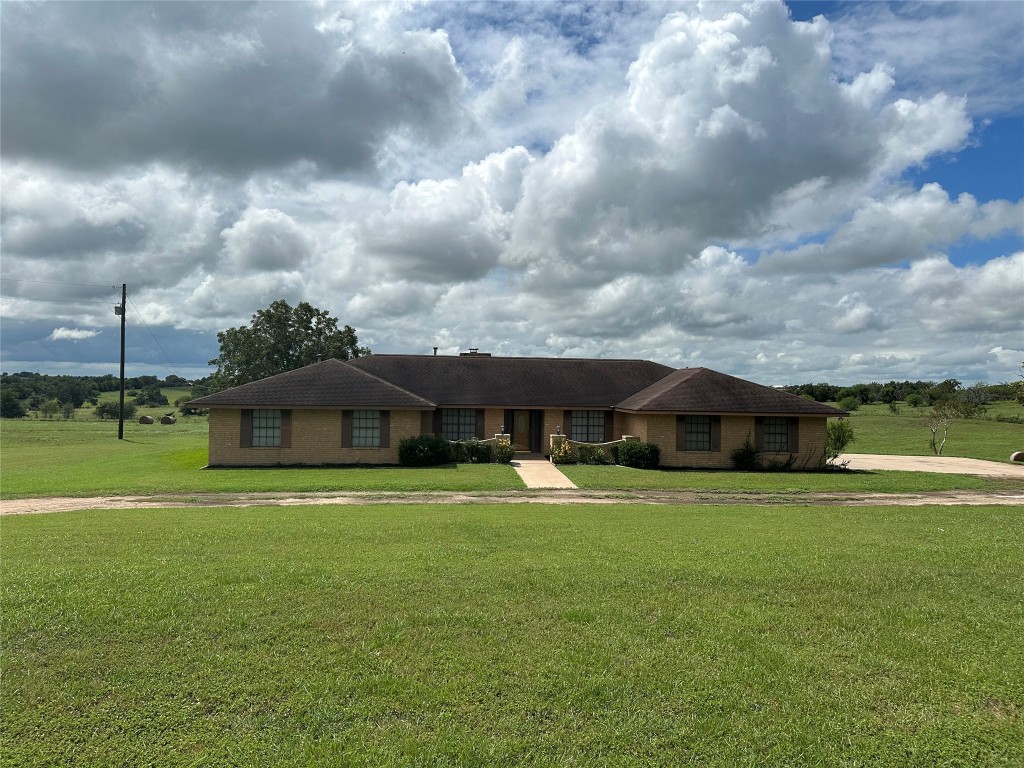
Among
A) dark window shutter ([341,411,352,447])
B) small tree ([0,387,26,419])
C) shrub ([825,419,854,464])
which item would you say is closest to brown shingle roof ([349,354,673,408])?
dark window shutter ([341,411,352,447])

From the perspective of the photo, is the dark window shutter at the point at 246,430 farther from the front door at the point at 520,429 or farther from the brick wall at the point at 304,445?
the front door at the point at 520,429

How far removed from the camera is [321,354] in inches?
1887

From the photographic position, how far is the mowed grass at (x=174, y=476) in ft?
58.7

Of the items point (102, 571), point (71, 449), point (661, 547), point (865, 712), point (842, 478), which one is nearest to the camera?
point (865, 712)

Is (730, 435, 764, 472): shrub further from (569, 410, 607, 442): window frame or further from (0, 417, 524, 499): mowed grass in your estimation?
(0, 417, 524, 499): mowed grass

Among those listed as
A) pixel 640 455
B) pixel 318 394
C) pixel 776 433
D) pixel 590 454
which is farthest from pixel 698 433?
pixel 318 394

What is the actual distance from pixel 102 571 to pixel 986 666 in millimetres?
9460

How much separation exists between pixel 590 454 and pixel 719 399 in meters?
5.97

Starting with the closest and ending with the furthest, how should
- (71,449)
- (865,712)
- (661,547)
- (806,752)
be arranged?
(806,752) → (865,712) → (661,547) → (71,449)

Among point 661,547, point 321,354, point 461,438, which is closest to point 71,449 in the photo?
point 321,354

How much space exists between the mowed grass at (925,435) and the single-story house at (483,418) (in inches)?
572

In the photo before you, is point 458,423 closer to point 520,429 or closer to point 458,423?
point 458,423

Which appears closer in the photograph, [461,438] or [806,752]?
[806,752]

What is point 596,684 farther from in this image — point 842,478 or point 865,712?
point 842,478
